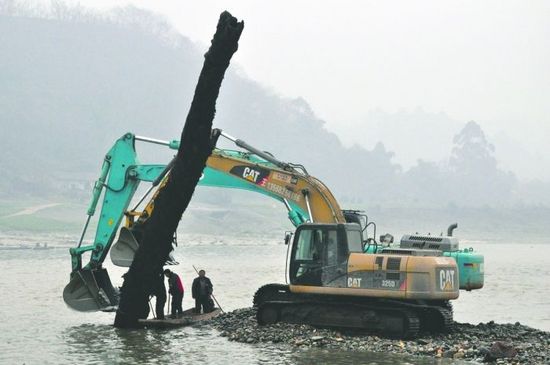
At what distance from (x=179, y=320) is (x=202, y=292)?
166cm

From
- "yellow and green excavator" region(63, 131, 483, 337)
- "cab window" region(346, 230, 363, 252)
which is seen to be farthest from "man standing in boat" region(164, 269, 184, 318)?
"cab window" region(346, 230, 363, 252)

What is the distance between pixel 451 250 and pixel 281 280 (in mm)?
35120

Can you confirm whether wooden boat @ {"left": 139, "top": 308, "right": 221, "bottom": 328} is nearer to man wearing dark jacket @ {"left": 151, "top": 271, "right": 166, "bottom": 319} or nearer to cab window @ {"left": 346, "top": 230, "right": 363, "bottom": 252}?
man wearing dark jacket @ {"left": 151, "top": 271, "right": 166, "bottom": 319}

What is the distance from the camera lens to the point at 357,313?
22.5 meters

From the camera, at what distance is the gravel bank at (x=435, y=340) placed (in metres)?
19.6

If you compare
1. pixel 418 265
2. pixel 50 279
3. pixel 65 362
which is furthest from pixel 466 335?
pixel 50 279

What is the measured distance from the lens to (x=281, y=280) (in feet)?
196

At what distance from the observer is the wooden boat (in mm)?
24484

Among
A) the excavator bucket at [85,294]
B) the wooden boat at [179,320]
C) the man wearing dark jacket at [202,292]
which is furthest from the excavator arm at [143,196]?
the man wearing dark jacket at [202,292]

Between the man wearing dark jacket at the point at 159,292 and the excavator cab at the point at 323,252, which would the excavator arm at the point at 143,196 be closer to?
the man wearing dark jacket at the point at 159,292

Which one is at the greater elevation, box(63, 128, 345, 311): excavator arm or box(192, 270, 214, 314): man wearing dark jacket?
box(63, 128, 345, 311): excavator arm

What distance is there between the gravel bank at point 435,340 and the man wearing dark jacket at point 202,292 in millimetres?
1638

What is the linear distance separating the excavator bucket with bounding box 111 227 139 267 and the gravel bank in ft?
8.66

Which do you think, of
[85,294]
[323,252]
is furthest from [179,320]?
[323,252]
